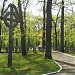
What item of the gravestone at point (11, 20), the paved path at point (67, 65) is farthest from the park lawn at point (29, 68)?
the gravestone at point (11, 20)

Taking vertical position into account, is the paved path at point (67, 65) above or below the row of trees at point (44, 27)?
below

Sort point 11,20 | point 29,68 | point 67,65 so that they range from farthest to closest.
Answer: point 67,65, point 11,20, point 29,68

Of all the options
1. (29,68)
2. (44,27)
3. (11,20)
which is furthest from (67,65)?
(44,27)

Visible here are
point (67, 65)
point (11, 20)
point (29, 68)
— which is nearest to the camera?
point (29, 68)

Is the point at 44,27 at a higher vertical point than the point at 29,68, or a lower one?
higher

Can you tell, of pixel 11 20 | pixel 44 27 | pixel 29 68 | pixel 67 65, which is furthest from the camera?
pixel 44 27

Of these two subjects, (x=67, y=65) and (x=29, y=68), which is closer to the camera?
(x=29, y=68)

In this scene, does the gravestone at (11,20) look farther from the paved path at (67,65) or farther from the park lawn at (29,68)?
the paved path at (67,65)

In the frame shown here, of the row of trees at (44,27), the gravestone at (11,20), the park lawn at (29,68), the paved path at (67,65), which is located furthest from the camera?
the row of trees at (44,27)

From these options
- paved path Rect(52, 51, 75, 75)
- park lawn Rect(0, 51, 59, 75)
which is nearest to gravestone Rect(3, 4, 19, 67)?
park lawn Rect(0, 51, 59, 75)

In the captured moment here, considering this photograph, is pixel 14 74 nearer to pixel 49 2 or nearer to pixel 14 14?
pixel 14 14

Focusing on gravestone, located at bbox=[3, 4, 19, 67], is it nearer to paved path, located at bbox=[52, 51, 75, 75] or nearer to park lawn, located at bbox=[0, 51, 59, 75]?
park lawn, located at bbox=[0, 51, 59, 75]

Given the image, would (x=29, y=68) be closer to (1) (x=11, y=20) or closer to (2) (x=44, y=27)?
(1) (x=11, y=20)

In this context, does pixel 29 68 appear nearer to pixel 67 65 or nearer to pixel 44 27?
pixel 67 65
